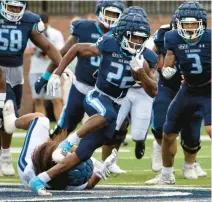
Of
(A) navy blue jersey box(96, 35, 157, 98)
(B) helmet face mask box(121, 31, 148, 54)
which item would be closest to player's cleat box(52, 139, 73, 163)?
(A) navy blue jersey box(96, 35, 157, 98)

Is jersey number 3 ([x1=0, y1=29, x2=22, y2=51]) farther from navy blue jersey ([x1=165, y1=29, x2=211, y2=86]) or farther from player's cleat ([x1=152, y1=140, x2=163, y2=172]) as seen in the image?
player's cleat ([x1=152, y1=140, x2=163, y2=172])

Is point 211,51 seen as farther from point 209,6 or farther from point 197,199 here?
point 209,6

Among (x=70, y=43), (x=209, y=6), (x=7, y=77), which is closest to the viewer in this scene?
(x=7, y=77)

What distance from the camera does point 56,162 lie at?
7727 millimetres

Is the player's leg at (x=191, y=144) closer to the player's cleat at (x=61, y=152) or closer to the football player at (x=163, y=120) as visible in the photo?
the football player at (x=163, y=120)

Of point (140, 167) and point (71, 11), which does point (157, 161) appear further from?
point (71, 11)

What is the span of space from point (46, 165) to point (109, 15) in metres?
2.33

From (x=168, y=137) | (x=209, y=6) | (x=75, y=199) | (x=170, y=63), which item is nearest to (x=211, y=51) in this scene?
(x=170, y=63)

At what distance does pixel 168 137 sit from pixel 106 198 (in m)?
1.76

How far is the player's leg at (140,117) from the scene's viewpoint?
994 cm

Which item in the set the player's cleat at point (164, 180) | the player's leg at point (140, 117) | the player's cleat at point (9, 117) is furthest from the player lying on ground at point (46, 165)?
the player's leg at point (140, 117)

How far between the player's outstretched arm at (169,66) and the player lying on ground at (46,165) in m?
0.95

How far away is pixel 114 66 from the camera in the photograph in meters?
8.05

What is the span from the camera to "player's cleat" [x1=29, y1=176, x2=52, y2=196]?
752 centimetres
